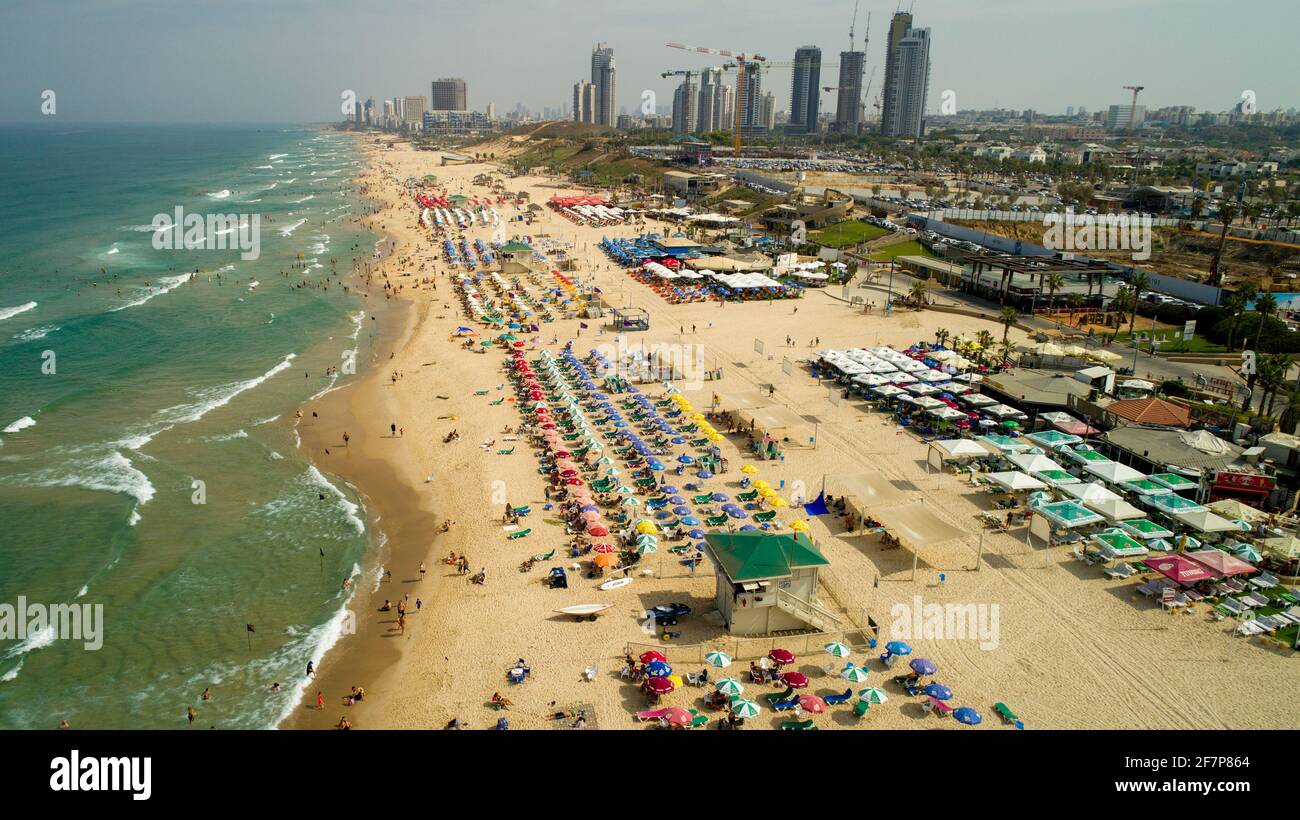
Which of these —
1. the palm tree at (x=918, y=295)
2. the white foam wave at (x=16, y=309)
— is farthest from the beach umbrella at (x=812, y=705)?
the white foam wave at (x=16, y=309)

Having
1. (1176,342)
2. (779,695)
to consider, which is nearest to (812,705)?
(779,695)

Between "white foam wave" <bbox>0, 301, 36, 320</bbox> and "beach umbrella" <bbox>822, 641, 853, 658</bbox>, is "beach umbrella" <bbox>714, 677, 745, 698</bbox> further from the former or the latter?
"white foam wave" <bbox>0, 301, 36, 320</bbox>

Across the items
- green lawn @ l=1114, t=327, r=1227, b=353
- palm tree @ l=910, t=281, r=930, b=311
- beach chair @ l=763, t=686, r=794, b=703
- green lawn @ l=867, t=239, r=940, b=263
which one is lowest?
beach chair @ l=763, t=686, r=794, b=703

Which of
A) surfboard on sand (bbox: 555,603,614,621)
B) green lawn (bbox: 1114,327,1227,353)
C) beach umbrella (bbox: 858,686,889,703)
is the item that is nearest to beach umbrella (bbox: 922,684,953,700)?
beach umbrella (bbox: 858,686,889,703)

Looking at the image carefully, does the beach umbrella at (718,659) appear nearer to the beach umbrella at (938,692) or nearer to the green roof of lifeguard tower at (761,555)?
the green roof of lifeguard tower at (761,555)

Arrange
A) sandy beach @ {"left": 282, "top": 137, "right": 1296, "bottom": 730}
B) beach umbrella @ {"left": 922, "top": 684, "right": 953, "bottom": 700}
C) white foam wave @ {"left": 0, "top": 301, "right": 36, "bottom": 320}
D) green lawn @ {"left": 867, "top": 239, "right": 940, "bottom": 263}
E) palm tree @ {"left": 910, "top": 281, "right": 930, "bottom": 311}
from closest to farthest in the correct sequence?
beach umbrella @ {"left": 922, "top": 684, "right": 953, "bottom": 700} < sandy beach @ {"left": 282, "top": 137, "right": 1296, "bottom": 730} < white foam wave @ {"left": 0, "top": 301, "right": 36, "bottom": 320} < palm tree @ {"left": 910, "top": 281, "right": 930, "bottom": 311} < green lawn @ {"left": 867, "top": 239, "right": 940, "bottom": 263}
